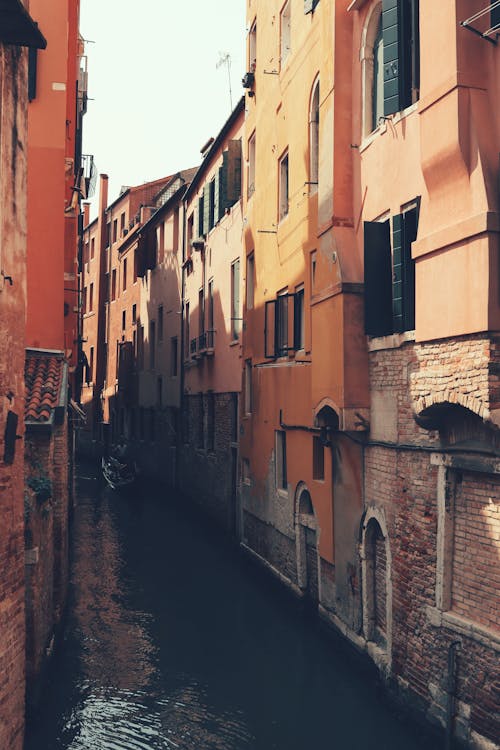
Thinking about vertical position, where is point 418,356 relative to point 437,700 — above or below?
above

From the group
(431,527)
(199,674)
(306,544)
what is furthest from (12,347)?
(306,544)

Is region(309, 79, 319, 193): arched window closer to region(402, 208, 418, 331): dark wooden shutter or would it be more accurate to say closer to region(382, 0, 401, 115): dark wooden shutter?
region(382, 0, 401, 115): dark wooden shutter

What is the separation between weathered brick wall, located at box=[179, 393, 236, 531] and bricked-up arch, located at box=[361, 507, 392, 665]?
9.33 meters

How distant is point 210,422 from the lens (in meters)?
23.2

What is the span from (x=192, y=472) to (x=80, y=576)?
8.83m

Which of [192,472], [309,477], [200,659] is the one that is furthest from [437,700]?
[192,472]

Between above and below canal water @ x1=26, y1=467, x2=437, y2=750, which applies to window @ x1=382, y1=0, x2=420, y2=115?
above

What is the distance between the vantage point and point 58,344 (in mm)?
14695

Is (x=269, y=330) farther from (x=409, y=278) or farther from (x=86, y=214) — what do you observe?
(x=86, y=214)

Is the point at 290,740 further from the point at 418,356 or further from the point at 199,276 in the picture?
the point at 199,276

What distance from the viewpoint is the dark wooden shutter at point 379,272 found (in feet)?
33.8

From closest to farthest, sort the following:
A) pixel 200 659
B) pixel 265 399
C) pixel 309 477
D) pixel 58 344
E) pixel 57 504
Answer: pixel 200 659
pixel 57 504
pixel 309 477
pixel 58 344
pixel 265 399

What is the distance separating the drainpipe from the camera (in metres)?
8.12

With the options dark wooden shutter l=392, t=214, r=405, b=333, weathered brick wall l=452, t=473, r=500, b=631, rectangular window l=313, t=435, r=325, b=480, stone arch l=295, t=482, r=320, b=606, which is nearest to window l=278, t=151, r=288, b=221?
rectangular window l=313, t=435, r=325, b=480
